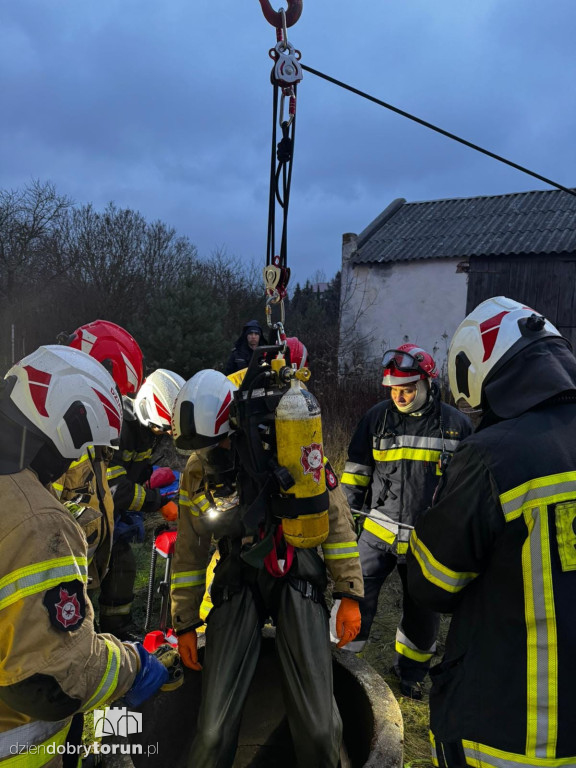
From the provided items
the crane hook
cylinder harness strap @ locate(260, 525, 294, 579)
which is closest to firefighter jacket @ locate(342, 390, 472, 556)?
cylinder harness strap @ locate(260, 525, 294, 579)

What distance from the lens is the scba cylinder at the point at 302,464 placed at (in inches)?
76.1

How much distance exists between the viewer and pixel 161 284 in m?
17.1

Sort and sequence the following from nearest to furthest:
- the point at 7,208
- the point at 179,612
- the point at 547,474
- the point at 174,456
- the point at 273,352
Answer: the point at 547,474, the point at 273,352, the point at 179,612, the point at 174,456, the point at 7,208

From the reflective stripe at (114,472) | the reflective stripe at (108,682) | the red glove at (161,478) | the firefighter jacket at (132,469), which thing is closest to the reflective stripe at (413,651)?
the firefighter jacket at (132,469)

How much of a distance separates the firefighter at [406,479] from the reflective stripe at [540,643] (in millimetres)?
1911

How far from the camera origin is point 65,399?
179 cm

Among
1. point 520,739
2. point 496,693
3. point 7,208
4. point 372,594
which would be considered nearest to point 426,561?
point 496,693

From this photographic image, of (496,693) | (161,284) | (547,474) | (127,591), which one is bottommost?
(127,591)

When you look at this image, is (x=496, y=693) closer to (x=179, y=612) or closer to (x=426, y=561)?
(x=426, y=561)

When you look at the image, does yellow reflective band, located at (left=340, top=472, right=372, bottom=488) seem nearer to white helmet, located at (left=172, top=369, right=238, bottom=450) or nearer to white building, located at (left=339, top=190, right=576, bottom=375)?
white helmet, located at (left=172, top=369, right=238, bottom=450)

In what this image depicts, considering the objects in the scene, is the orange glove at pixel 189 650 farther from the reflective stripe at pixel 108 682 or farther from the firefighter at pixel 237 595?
the reflective stripe at pixel 108 682

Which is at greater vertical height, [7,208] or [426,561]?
[7,208]

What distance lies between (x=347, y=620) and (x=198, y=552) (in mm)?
813

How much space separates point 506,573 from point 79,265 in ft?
57.0
